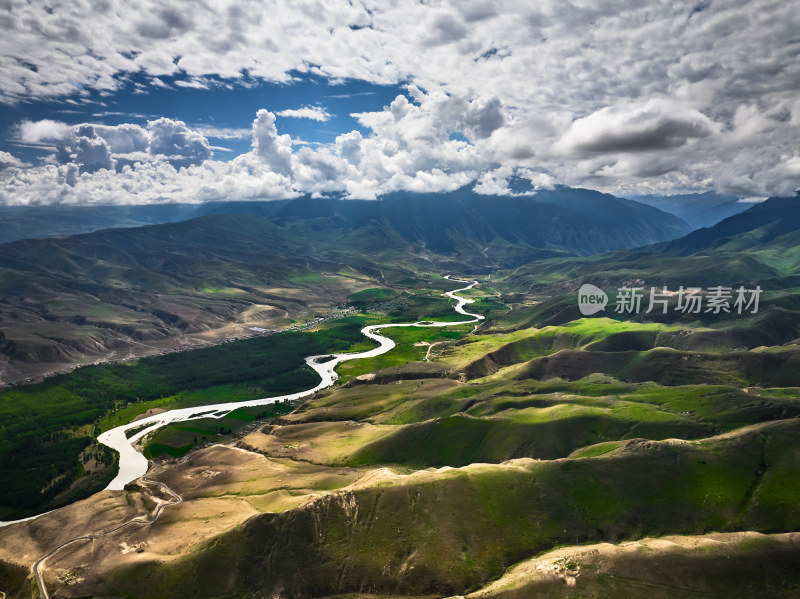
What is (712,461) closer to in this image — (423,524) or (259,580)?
(423,524)

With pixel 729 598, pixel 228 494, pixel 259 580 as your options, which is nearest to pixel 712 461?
pixel 729 598

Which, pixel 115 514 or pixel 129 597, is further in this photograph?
pixel 115 514

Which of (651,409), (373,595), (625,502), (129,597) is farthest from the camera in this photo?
(651,409)

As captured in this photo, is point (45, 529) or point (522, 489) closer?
point (522, 489)

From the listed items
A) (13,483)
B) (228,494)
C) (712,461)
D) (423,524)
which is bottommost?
(13,483)

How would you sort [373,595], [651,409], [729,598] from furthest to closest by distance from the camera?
[651,409] → [373,595] → [729,598]

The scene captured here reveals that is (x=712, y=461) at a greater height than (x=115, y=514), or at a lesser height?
greater

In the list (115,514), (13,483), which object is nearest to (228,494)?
(115,514)

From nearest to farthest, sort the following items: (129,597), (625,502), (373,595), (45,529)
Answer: (373,595) → (129,597) → (625,502) → (45,529)

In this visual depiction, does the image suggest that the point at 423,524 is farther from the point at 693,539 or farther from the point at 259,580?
the point at 693,539
